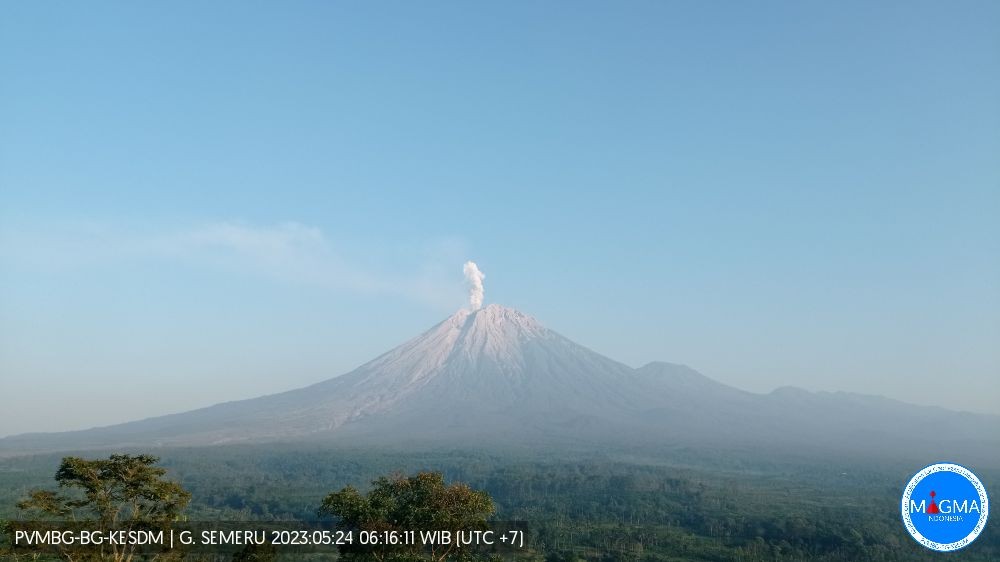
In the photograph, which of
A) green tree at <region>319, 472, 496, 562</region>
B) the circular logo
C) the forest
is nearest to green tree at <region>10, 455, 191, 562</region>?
green tree at <region>319, 472, 496, 562</region>

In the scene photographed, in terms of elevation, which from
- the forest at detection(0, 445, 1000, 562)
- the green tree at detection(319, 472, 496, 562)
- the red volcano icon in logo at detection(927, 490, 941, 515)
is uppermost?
the green tree at detection(319, 472, 496, 562)

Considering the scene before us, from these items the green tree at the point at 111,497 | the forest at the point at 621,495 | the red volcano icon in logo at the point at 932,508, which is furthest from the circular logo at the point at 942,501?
the green tree at the point at 111,497

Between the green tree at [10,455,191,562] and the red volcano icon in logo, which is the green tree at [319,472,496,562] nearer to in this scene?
the green tree at [10,455,191,562]

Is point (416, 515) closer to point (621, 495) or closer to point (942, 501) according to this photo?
point (942, 501)

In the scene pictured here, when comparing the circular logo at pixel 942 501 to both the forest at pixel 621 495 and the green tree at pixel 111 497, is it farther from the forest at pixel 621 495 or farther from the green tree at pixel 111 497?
the green tree at pixel 111 497

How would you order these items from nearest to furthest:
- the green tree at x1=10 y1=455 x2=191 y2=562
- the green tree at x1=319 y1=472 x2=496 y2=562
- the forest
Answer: the green tree at x1=319 y1=472 x2=496 y2=562 → the green tree at x1=10 y1=455 x2=191 y2=562 → the forest

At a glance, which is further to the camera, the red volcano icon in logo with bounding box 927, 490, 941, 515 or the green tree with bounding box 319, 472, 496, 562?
the red volcano icon in logo with bounding box 927, 490, 941, 515

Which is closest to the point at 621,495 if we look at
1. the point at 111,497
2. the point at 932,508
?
the point at 932,508
